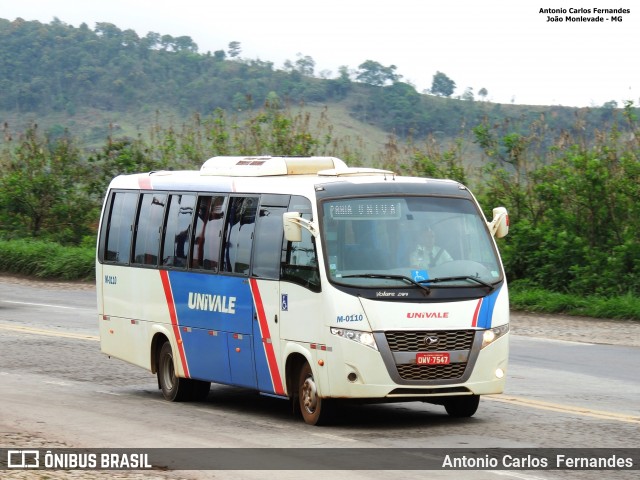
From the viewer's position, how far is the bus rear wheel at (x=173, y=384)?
15125 mm

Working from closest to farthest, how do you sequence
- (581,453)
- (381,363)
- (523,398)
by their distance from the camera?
1. (581,453)
2. (381,363)
3. (523,398)

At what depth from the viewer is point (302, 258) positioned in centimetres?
1266

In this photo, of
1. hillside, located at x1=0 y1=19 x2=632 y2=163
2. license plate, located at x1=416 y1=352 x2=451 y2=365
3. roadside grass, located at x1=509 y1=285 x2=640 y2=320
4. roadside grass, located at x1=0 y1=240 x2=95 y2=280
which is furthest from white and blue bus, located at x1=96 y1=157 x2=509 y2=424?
hillside, located at x1=0 y1=19 x2=632 y2=163

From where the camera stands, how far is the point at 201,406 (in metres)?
14.7

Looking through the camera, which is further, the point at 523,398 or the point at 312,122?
the point at 312,122

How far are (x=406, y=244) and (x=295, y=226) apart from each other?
3.45ft

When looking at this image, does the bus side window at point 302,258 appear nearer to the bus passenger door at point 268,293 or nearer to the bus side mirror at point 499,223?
the bus passenger door at point 268,293

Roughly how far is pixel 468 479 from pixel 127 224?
8101mm

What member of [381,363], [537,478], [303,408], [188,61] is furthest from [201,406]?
[188,61]

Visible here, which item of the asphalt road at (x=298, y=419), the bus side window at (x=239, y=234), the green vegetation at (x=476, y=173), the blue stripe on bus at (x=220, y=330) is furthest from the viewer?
the green vegetation at (x=476, y=173)

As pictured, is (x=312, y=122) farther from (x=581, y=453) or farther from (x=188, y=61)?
(x=188, y=61)

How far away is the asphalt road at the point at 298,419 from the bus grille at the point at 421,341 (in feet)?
2.45

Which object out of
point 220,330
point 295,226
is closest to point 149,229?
point 220,330

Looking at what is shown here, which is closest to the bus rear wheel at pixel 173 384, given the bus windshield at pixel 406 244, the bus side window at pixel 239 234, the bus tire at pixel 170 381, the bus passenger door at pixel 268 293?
the bus tire at pixel 170 381
